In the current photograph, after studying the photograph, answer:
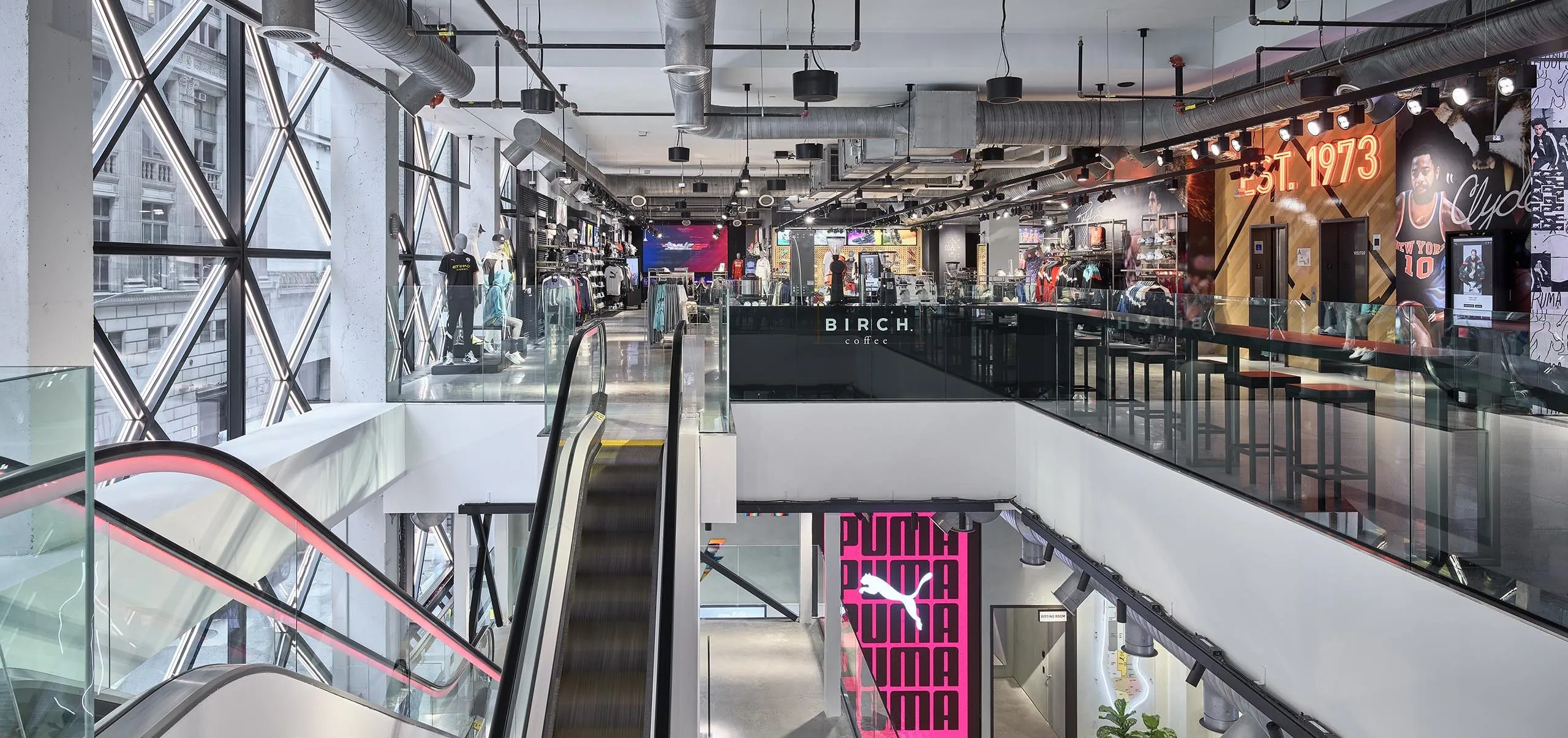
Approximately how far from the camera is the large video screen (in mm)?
41969

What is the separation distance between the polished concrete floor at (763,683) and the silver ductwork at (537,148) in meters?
7.08

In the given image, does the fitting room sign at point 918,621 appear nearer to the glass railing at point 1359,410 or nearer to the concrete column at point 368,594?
the glass railing at point 1359,410

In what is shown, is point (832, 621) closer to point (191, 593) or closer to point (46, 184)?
point (191, 593)

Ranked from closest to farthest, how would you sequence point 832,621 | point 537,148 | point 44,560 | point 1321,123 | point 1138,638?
point 44,560 → point 1138,638 → point 1321,123 → point 832,621 → point 537,148

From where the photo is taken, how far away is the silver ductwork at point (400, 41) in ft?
22.1

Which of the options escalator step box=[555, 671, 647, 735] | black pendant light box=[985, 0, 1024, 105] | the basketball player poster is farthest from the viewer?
the basketball player poster

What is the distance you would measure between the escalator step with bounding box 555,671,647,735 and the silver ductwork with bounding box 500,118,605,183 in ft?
34.1

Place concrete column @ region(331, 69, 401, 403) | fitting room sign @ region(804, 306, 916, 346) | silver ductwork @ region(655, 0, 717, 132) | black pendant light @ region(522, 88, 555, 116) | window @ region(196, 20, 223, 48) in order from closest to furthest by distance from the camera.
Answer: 1. silver ductwork @ region(655, 0, 717, 132)
2. window @ region(196, 20, 223, 48)
3. black pendant light @ region(522, 88, 555, 116)
4. concrete column @ region(331, 69, 401, 403)
5. fitting room sign @ region(804, 306, 916, 346)

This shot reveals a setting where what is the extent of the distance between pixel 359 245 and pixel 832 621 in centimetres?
696

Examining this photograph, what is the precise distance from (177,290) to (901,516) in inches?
332

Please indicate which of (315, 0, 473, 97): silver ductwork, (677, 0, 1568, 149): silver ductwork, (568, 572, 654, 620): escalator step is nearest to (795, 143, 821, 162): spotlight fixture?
(677, 0, 1568, 149): silver ductwork

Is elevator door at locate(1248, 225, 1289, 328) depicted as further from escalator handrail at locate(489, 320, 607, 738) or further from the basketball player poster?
escalator handrail at locate(489, 320, 607, 738)

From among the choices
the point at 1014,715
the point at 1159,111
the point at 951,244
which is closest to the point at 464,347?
the point at 1159,111

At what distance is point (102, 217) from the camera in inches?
294
